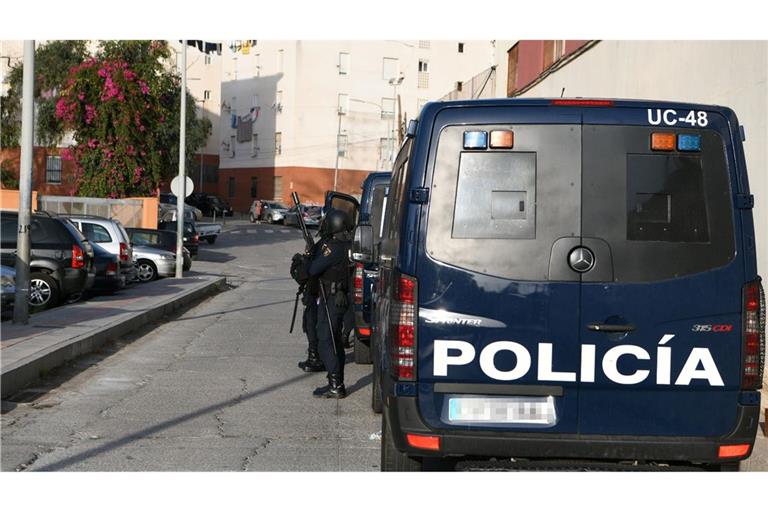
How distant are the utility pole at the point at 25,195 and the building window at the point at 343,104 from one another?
5928 cm

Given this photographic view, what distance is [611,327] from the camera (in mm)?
5172

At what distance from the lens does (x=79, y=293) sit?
59.2 feet

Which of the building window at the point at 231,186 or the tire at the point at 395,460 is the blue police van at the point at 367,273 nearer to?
the tire at the point at 395,460

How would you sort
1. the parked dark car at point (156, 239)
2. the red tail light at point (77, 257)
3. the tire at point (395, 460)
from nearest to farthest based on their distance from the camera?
the tire at point (395, 460) < the red tail light at point (77, 257) < the parked dark car at point (156, 239)

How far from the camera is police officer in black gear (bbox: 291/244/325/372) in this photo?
9.86m

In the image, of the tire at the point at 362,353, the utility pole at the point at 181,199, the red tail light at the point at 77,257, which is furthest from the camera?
the utility pole at the point at 181,199

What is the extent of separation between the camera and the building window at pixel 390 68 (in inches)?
2876

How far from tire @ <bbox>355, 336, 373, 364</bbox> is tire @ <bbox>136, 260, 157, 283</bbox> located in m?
16.1

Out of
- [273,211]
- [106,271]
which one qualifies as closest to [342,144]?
[273,211]

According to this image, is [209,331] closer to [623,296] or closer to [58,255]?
[58,255]

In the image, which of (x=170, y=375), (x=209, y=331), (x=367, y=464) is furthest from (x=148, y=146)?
(x=367, y=464)

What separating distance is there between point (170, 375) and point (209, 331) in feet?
15.2

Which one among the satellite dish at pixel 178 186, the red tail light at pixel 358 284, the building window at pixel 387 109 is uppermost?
the building window at pixel 387 109

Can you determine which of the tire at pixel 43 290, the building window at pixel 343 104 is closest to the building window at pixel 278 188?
the building window at pixel 343 104
